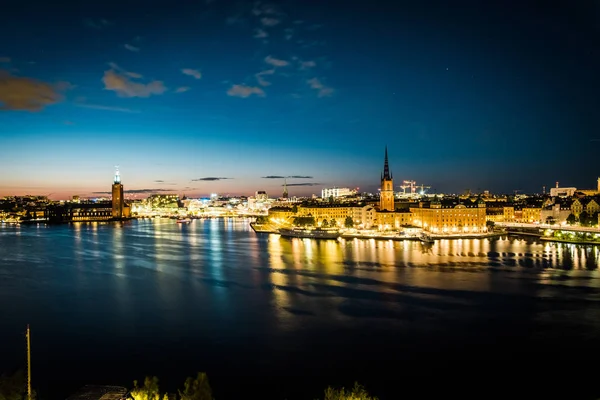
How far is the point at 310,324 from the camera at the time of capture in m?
5.28

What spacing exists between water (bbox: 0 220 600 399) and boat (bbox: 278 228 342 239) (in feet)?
19.9

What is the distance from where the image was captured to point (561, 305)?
5895 millimetres

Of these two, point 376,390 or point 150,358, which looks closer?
point 376,390

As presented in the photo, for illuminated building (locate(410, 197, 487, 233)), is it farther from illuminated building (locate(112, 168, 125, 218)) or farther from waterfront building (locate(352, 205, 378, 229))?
illuminated building (locate(112, 168, 125, 218))

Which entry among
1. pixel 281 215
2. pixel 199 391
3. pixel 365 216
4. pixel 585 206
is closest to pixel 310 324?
pixel 199 391

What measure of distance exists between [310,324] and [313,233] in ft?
37.2

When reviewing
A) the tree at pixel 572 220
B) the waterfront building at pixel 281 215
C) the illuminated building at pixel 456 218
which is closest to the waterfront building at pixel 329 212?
the waterfront building at pixel 281 215

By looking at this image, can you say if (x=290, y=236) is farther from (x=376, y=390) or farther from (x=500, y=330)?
(x=376, y=390)

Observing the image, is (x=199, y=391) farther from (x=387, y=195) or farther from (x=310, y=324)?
(x=387, y=195)

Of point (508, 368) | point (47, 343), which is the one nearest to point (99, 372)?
point (47, 343)

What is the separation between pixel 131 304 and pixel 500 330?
16.2 feet

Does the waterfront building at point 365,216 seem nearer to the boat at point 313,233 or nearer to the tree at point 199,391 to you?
the boat at point 313,233

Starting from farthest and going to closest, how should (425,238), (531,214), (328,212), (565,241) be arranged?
1. (328,212)
2. (531,214)
3. (425,238)
4. (565,241)

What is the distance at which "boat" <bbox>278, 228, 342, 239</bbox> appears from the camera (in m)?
16.3
